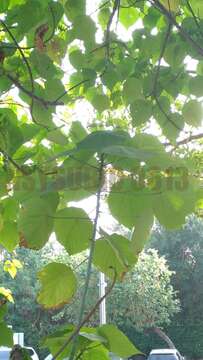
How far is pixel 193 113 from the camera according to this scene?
1.16m

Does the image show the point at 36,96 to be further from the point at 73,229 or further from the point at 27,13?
the point at 73,229

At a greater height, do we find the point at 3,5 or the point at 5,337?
the point at 3,5

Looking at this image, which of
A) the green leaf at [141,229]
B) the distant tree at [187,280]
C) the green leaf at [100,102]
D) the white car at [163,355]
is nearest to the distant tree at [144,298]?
the distant tree at [187,280]

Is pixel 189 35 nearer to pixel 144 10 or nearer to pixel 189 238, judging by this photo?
pixel 144 10

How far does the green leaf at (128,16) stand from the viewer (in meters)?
1.43

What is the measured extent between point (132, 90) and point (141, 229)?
620mm

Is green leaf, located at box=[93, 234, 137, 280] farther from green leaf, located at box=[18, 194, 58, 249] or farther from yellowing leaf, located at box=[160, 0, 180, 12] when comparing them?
yellowing leaf, located at box=[160, 0, 180, 12]

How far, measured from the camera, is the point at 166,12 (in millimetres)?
1093

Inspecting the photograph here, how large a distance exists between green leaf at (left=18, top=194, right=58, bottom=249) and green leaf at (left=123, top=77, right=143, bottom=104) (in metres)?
0.62

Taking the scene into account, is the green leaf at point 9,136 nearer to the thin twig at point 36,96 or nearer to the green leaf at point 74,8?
the thin twig at point 36,96

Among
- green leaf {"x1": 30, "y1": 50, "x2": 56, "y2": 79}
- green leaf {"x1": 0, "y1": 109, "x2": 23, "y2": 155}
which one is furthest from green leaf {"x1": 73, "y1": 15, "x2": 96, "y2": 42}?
green leaf {"x1": 0, "y1": 109, "x2": 23, "y2": 155}

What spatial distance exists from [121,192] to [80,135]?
125 mm

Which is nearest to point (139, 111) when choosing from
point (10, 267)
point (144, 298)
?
point (10, 267)

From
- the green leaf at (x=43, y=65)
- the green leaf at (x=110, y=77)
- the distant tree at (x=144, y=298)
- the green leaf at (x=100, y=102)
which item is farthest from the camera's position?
the distant tree at (x=144, y=298)
